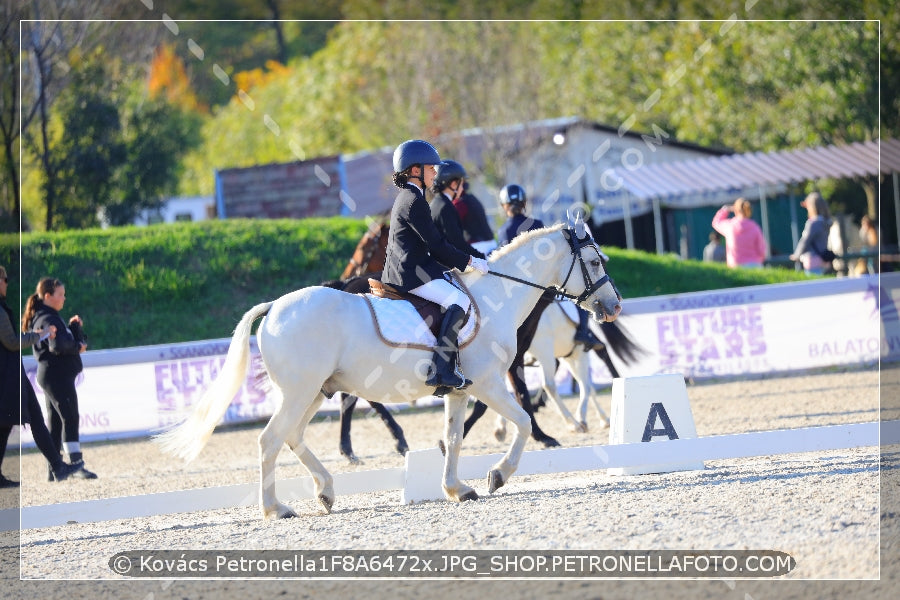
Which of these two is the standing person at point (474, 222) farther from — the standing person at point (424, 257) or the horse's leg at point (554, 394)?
the standing person at point (424, 257)

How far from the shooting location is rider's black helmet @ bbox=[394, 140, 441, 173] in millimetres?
7625

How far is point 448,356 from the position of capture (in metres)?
7.38

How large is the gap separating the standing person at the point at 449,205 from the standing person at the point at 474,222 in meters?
0.63

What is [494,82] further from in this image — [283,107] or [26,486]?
[26,486]

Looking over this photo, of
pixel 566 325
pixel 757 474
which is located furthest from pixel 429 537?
pixel 566 325

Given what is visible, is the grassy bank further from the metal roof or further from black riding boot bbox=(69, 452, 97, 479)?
black riding boot bbox=(69, 452, 97, 479)

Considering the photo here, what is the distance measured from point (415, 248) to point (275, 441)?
5.15 ft

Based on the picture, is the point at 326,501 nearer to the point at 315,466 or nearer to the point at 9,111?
the point at 315,466

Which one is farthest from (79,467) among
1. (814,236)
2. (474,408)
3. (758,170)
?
(758,170)

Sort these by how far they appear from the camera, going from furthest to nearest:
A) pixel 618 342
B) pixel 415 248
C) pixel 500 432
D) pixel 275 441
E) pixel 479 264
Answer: pixel 618 342 < pixel 500 432 < pixel 479 264 < pixel 415 248 < pixel 275 441

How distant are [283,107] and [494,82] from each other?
14.3 metres

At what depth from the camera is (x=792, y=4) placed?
3234 cm

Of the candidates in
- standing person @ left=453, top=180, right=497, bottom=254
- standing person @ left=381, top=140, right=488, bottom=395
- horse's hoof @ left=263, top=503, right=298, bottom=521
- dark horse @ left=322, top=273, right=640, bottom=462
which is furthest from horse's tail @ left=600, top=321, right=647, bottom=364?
horse's hoof @ left=263, top=503, right=298, bottom=521

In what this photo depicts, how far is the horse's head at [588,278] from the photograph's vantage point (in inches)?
318
